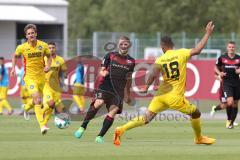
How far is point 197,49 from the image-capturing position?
16.8 meters

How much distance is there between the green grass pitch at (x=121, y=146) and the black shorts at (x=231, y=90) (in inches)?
38.5

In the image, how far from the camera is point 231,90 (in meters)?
24.1

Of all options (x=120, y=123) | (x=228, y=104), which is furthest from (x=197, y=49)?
(x=120, y=123)

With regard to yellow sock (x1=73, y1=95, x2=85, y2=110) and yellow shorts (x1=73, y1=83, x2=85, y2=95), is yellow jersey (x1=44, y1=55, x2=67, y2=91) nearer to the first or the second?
yellow sock (x1=73, y1=95, x2=85, y2=110)

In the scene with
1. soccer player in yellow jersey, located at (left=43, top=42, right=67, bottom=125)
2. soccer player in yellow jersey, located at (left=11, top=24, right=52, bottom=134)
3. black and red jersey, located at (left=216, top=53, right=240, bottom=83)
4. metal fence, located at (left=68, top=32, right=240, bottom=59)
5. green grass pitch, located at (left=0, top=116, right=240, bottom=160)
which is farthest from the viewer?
metal fence, located at (left=68, top=32, right=240, bottom=59)

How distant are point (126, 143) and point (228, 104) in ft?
21.4

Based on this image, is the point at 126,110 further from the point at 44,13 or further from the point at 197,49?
the point at 44,13

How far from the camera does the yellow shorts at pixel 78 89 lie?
33469 mm

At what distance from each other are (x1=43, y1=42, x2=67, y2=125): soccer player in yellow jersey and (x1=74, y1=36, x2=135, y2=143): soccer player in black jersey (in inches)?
130

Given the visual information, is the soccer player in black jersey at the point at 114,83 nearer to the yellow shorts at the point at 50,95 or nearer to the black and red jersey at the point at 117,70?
the black and red jersey at the point at 117,70

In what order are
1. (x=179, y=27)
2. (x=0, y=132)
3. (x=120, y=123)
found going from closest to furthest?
1. (x=0, y=132)
2. (x=120, y=123)
3. (x=179, y=27)

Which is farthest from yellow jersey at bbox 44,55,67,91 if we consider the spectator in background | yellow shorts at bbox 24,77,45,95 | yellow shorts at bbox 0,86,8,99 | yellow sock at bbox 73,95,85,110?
yellow shorts at bbox 0,86,8,99

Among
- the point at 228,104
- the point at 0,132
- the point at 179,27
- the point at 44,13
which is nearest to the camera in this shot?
the point at 0,132

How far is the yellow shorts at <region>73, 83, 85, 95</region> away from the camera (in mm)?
33469
